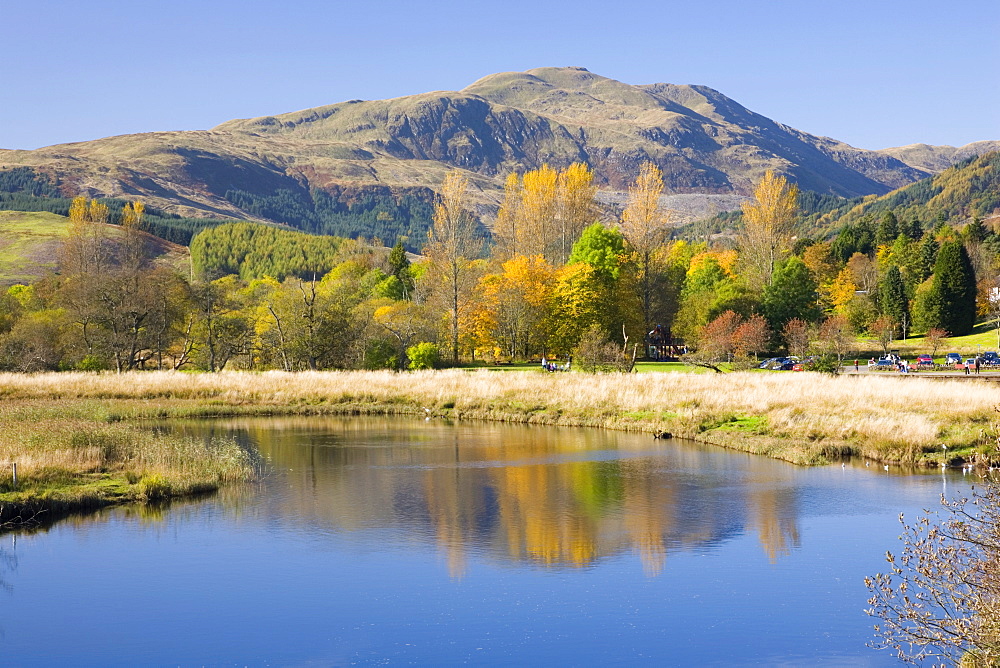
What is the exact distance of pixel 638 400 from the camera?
44.1 meters

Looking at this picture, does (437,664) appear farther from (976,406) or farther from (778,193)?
(778,193)

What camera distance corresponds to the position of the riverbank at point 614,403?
3284 cm

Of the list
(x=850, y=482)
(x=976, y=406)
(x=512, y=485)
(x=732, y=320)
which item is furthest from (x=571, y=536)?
(x=732, y=320)

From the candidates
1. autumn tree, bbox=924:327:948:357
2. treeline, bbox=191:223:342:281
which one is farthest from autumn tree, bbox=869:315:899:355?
treeline, bbox=191:223:342:281

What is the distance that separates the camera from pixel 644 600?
58.7 ft

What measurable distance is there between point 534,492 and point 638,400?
17279 mm

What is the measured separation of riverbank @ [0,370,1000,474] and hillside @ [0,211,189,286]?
9683cm

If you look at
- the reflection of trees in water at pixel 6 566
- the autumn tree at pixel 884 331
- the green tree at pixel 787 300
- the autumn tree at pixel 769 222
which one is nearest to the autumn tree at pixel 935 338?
the autumn tree at pixel 884 331

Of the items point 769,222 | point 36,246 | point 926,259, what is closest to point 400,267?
point 769,222

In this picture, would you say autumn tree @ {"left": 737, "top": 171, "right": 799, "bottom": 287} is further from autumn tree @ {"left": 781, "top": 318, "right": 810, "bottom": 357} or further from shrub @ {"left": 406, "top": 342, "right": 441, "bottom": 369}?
shrub @ {"left": 406, "top": 342, "right": 441, "bottom": 369}

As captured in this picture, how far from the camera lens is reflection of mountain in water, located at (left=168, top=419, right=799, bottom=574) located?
72.6 ft

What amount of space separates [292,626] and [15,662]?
172 inches

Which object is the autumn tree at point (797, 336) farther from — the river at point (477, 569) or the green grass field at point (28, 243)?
the green grass field at point (28, 243)

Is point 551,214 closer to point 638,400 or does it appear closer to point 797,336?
point 797,336
